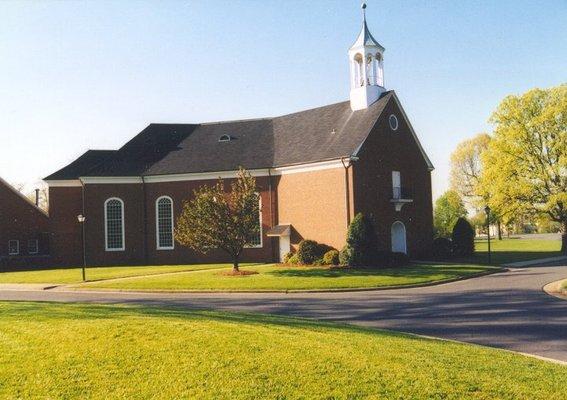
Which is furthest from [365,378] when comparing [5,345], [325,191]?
[325,191]

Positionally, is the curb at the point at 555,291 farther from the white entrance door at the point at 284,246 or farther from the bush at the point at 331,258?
the white entrance door at the point at 284,246

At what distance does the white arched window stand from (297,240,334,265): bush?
1586 cm

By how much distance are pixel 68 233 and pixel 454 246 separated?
3078 centimetres

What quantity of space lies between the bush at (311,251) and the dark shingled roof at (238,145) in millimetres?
6080

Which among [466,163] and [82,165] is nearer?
[82,165]

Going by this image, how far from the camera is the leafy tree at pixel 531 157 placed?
4328cm

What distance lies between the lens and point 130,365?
8477 millimetres

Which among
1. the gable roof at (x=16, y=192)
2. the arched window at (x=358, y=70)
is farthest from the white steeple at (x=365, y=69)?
the gable roof at (x=16, y=192)

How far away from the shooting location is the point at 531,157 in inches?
1758

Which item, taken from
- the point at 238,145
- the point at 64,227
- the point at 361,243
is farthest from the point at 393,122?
the point at 64,227

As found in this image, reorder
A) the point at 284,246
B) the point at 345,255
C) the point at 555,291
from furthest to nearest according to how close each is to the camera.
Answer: the point at 284,246 → the point at 345,255 → the point at 555,291

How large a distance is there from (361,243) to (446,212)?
1236 inches

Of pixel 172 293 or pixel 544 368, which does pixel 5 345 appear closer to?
pixel 544 368

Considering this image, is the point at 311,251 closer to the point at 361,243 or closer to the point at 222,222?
the point at 361,243
